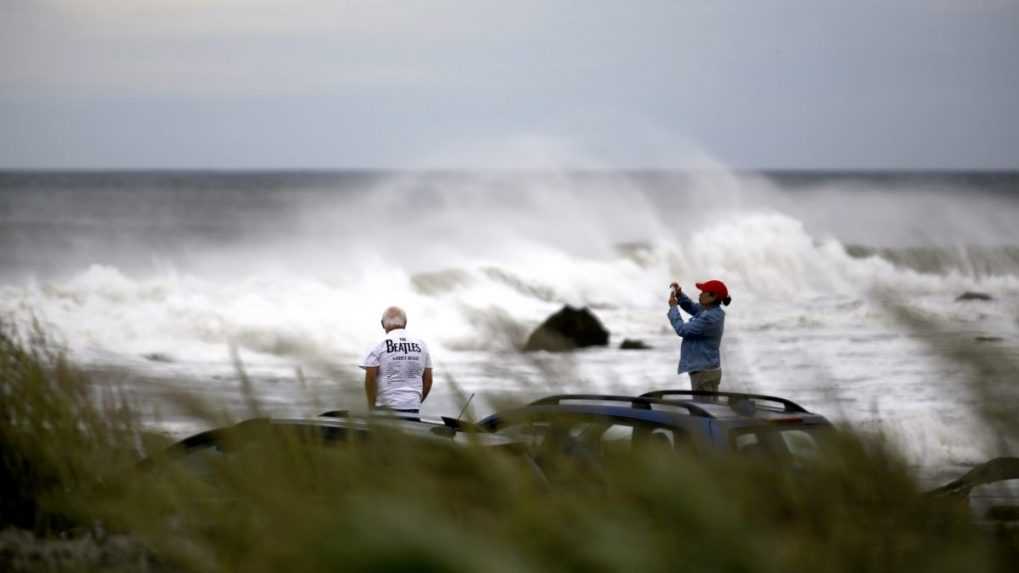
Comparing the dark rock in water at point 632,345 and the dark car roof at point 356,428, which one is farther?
the dark rock in water at point 632,345

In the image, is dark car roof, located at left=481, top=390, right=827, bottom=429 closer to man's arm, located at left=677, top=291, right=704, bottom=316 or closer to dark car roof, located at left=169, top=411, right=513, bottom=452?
dark car roof, located at left=169, top=411, right=513, bottom=452

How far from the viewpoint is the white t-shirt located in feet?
33.8

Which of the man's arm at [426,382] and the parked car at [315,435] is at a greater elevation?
the man's arm at [426,382]

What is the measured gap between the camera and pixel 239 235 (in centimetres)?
8006

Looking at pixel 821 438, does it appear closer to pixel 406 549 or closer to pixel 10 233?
pixel 406 549

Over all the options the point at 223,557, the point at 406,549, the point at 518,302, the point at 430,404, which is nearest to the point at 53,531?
the point at 223,557

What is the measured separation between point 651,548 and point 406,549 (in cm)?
50

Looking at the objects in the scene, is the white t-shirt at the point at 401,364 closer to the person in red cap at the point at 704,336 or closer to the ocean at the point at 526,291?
the ocean at the point at 526,291

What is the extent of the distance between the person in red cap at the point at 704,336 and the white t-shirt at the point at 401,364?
98.4 inches

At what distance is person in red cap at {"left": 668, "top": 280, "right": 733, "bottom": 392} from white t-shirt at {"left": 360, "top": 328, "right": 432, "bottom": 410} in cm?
250

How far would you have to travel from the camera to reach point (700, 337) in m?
11.9

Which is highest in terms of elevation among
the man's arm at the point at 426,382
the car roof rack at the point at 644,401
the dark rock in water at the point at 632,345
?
the dark rock in water at the point at 632,345

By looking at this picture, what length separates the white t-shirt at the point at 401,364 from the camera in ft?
33.8

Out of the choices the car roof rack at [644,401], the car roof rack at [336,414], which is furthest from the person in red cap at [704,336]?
the car roof rack at [336,414]
